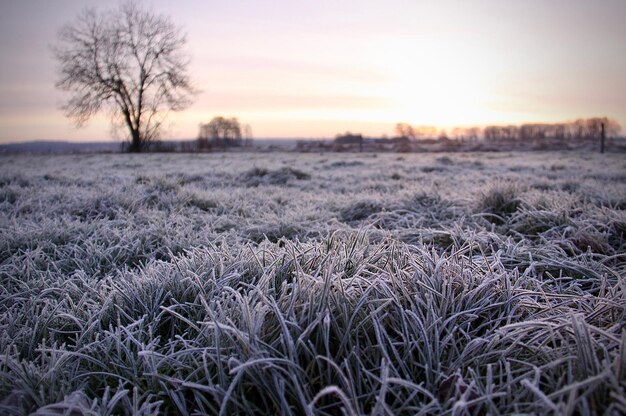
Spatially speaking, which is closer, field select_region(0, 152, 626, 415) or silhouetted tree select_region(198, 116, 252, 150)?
field select_region(0, 152, 626, 415)

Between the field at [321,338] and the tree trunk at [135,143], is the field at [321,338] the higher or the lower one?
the lower one

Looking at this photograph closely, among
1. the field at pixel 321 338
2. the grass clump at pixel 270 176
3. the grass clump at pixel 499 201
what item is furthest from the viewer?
the grass clump at pixel 270 176

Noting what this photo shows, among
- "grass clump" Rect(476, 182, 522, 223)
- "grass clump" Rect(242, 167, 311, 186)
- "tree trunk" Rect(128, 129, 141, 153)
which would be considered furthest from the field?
"tree trunk" Rect(128, 129, 141, 153)

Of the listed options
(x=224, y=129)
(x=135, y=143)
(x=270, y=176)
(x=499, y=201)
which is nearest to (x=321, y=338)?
(x=499, y=201)

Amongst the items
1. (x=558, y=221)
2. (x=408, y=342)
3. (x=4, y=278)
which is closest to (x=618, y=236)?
(x=558, y=221)

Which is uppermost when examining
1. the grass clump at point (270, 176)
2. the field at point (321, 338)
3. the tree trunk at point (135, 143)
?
the tree trunk at point (135, 143)

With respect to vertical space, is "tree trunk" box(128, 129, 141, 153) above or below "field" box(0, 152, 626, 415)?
above

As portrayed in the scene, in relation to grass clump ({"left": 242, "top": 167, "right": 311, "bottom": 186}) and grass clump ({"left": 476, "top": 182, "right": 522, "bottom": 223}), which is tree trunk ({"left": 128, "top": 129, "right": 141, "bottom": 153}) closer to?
grass clump ({"left": 242, "top": 167, "right": 311, "bottom": 186})

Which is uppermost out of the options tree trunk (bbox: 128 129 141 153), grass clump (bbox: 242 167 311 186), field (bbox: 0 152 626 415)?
tree trunk (bbox: 128 129 141 153)

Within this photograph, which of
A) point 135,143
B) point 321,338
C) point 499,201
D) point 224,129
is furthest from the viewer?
point 224,129

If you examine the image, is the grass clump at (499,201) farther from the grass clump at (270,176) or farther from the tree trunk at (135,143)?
the tree trunk at (135,143)

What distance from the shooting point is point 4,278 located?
7.02 feet

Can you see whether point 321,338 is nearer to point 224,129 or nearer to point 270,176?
point 270,176

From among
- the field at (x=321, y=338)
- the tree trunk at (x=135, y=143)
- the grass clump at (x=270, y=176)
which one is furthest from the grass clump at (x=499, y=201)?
the tree trunk at (x=135, y=143)
